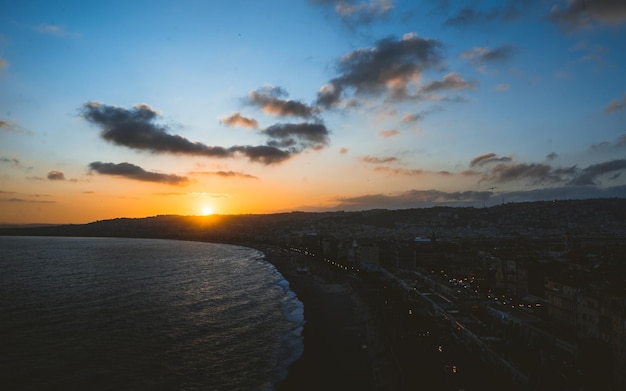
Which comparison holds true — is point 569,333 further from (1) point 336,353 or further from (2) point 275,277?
(2) point 275,277

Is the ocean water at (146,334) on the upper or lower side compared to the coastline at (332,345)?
upper

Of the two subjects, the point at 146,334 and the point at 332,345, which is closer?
the point at 332,345

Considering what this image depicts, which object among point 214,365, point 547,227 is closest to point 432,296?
point 214,365

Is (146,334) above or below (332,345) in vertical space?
above

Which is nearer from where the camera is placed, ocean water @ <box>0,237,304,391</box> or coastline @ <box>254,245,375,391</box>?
coastline @ <box>254,245,375,391</box>

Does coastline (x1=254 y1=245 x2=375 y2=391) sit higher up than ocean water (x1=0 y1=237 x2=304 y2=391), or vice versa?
ocean water (x1=0 y1=237 x2=304 y2=391)
